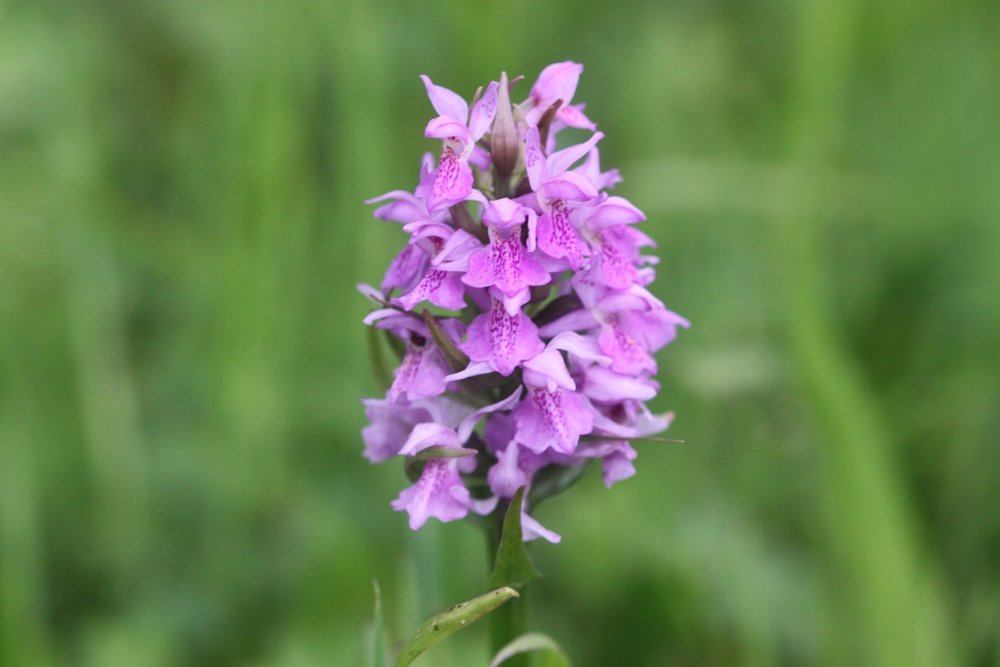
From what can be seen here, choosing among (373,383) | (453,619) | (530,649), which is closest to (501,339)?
(453,619)

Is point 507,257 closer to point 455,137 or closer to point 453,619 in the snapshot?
point 455,137

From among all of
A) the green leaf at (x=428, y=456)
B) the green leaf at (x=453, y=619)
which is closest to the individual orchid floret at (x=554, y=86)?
the green leaf at (x=428, y=456)

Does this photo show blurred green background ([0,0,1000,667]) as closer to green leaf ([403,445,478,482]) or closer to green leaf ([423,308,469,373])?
green leaf ([403,445,478,482])

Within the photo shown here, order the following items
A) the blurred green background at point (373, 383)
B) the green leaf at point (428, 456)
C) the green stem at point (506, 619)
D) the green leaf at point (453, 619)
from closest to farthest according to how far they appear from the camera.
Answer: the green leaf at point (453, 619) → the green leaf at point (428, 456) → the green stem at point (506, 619) → the blurred green background at point (373, 383)

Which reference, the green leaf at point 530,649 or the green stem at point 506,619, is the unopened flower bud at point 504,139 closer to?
the green stem at point 506,619

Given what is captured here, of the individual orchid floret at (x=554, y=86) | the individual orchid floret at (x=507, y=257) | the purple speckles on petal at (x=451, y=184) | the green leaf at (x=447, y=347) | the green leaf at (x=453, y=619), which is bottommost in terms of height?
the green leaf at (x=453, y=619)

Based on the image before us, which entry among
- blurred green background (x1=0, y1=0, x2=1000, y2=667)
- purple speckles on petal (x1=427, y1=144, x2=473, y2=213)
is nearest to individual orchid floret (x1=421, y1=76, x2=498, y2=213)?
purple speckles on petal (x1=427, y1=144, x2=473, y2=213)
